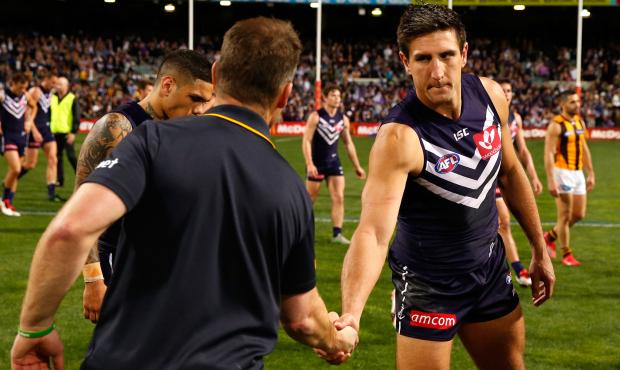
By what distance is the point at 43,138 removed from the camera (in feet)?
55.6

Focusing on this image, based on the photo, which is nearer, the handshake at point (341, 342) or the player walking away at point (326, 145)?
the handshake at point (341, 342)

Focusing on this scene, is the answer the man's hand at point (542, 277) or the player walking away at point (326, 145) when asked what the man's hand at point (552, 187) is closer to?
the player walking away at point (326, 145)

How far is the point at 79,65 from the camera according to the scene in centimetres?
4741

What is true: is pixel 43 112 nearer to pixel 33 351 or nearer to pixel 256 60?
pixel 33 351

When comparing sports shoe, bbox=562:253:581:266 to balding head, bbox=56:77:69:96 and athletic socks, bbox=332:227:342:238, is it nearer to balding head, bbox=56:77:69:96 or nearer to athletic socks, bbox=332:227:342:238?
athletic socks, bbox=332:227:342:238

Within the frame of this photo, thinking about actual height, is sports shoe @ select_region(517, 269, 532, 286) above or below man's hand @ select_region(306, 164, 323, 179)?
below

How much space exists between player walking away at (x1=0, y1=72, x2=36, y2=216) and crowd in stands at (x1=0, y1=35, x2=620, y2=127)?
1047 inches

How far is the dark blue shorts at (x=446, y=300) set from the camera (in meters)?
4.67

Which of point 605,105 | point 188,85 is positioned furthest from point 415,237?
point 605,105

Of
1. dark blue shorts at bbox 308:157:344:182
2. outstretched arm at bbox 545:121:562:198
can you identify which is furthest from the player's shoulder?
dark blue shorts at bbox 308:157:344:182

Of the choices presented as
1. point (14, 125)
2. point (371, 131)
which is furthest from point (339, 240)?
point (371, 131)

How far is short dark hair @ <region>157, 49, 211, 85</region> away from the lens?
5102mm

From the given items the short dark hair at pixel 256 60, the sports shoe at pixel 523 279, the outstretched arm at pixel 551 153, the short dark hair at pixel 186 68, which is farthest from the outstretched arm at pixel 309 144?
the short dark hair at pixel 256 60

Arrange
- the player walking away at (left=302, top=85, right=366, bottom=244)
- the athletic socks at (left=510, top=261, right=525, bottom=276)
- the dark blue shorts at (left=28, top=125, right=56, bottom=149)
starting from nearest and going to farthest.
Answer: the athletic socks at (left=510, top=261, right=525, bottom=276), the player walking away at (left=302, top=85, right=366, bottom=244), the dark blue shorts at (left=28, top=125, right=56, bottom=149)
